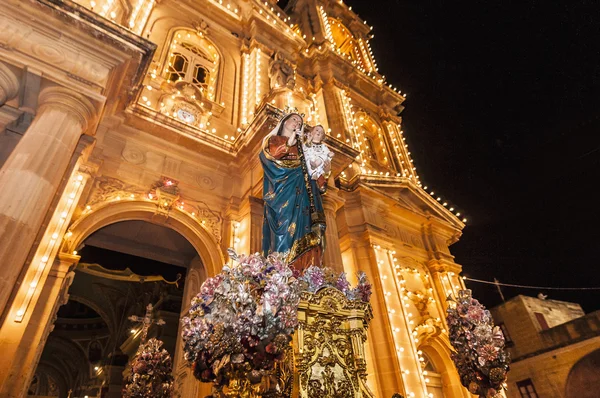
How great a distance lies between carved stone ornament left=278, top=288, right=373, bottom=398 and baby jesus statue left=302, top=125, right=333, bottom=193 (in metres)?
2.10

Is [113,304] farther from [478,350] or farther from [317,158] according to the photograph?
[478,350]

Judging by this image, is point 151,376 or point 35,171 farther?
point 151,376

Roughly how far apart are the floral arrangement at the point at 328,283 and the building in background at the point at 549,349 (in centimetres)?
1784

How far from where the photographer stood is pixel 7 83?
5605 millimetres

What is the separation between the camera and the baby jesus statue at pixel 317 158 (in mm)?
6016

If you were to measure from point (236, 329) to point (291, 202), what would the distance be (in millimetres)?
2723

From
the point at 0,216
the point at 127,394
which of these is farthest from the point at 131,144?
the point at 127,394

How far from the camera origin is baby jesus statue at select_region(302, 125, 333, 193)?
602cm

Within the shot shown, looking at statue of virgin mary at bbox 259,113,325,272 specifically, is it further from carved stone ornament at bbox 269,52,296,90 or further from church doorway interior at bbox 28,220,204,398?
carved stone ornament at bbox 269,52,296,90

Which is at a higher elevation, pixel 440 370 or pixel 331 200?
pixel 331 200

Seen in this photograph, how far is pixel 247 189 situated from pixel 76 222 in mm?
3543

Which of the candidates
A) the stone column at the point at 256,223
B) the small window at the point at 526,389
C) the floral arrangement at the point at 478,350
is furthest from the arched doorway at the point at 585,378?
the stone column at the point at 256,223

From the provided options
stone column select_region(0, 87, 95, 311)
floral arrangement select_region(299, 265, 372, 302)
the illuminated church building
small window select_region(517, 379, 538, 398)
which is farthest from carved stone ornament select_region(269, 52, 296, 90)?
small window select_region(517, 379, 538, 398)

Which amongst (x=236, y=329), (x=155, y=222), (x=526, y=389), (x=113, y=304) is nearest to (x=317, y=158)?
(x=236, y=329)
